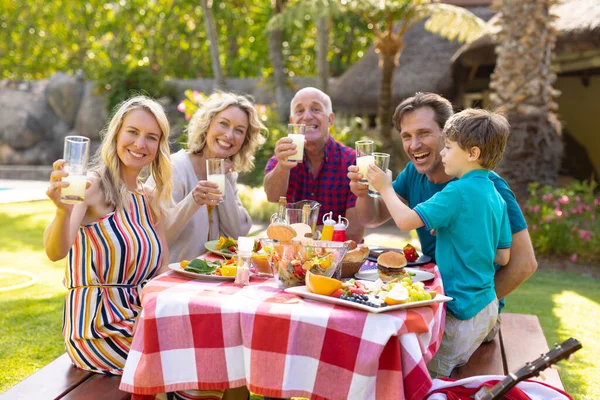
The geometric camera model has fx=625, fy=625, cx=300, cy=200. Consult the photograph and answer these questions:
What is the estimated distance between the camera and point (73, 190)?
2.37 meters

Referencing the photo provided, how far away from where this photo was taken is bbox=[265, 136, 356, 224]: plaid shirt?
168 inches

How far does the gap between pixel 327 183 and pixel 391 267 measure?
1.72 meters

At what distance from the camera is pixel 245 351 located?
6.78 ft

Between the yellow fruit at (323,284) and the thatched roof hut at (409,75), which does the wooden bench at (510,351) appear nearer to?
the yellow fruit at (323,284)

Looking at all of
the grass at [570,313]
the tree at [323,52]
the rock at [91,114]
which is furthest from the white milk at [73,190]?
the rock at [91,114]

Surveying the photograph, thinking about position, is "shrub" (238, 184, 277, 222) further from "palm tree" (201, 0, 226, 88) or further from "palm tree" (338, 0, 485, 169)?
"palm tree" (201, 0, 226, 88)

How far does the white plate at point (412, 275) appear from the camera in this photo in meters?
2.62

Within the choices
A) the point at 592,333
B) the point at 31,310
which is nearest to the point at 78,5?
the point at 31,310

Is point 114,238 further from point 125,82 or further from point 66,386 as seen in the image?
point 125,82

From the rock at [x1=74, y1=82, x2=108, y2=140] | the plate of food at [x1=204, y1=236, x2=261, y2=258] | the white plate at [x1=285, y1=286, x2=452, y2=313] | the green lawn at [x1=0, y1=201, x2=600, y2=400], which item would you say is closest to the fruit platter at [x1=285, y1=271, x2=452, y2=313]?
the white plate at [x1=285, y1=286, x2=452, y2=313]

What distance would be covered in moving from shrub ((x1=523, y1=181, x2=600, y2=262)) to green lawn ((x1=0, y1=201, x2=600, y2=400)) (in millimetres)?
540

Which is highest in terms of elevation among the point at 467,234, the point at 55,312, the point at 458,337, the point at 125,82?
the point at 125,82

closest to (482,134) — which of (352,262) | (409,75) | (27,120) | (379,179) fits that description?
(379,179)

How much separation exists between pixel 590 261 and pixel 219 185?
6232mm
